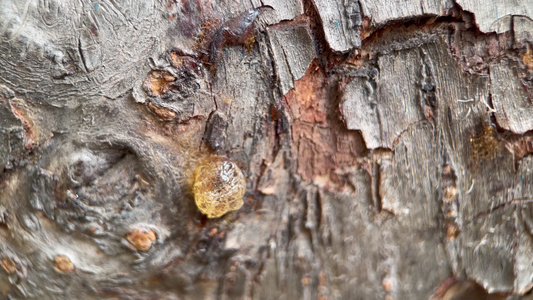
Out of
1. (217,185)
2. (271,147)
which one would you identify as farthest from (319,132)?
(217,185)

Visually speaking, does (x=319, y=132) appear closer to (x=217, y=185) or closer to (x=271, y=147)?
(x=271, y=147)

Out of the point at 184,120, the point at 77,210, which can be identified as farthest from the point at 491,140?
the point at 77,210

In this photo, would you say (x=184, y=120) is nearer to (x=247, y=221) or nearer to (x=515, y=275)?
(x=247, y=221)

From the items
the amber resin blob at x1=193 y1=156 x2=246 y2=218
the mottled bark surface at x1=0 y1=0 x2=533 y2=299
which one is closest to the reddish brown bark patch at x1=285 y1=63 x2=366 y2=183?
the mottled bark surface at x1=0 y1=0 x2=533 y2=299

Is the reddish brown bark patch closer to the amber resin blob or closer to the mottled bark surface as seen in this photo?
the mottled bark surface
